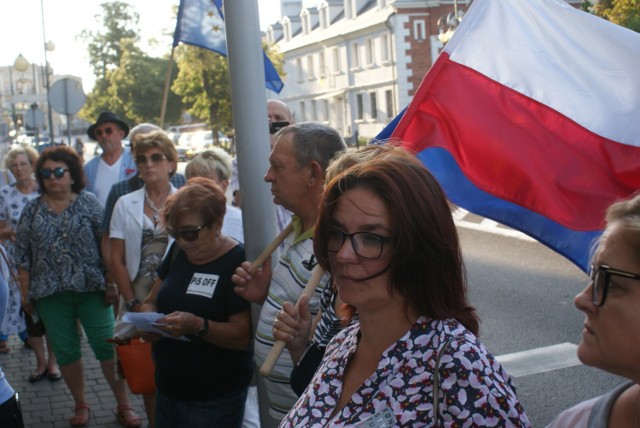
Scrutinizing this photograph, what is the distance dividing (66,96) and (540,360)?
41.3 ft

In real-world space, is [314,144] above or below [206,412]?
above

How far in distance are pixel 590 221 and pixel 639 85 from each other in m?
0.52

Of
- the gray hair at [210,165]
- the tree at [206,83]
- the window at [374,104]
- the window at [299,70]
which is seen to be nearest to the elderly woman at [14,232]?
the gray hair at [210,165]

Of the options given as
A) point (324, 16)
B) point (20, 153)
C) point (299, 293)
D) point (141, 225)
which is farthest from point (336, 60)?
point (299, 293)

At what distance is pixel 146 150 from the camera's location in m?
5.41

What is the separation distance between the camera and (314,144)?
340 centimetres

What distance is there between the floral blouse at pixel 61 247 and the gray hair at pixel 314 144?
2912 millimetres

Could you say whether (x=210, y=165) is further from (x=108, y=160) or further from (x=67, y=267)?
(x=108, y=160)

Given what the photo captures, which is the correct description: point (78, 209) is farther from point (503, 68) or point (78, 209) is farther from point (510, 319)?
point (510, 319)

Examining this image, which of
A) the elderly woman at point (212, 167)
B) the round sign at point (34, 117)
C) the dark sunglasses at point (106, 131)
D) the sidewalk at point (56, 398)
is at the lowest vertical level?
the sidewalk at point (56, 398)

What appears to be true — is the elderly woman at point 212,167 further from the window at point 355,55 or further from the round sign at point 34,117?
the window at point 355,55

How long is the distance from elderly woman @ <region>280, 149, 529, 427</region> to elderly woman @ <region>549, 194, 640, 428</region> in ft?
0.77

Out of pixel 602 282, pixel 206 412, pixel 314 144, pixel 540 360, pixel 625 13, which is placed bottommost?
pixel 540 360

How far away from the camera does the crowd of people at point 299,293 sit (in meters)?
1.94
